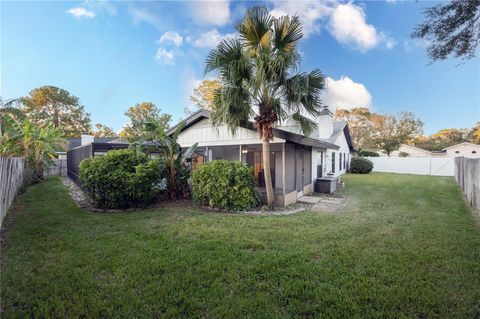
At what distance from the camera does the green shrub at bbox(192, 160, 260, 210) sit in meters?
7.20

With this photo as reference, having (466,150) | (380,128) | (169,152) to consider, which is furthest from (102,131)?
(466,150)

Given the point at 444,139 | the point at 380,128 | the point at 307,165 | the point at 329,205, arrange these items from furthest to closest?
the point at 444,139 < the point at 380,128 < the point at 307,165 < the point at 329,205

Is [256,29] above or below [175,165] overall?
above

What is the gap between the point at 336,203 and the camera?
8.66 meters

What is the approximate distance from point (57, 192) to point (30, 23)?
6743 millimetres

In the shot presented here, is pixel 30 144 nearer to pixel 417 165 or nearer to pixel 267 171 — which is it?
pixel 267 171

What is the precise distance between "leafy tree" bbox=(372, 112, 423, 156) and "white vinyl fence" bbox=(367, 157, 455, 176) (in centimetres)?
942

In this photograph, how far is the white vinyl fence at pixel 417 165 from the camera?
65.1 ft

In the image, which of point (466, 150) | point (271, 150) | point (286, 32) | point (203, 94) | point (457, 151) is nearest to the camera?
point (286, 32)

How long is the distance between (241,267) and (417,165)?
24.8m

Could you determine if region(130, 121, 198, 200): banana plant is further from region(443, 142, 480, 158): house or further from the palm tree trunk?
region(443, 142, 480, 158): house

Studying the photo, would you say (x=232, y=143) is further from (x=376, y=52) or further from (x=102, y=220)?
(x=376, y=52)

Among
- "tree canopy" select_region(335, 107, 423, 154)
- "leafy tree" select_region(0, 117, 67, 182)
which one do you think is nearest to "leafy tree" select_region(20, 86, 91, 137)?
"leafy tree" select_region(0, 117, 67, 182)

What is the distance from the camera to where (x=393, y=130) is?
1275 inches
